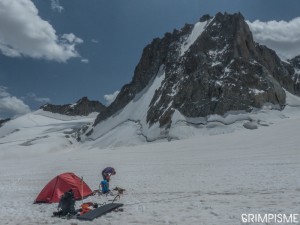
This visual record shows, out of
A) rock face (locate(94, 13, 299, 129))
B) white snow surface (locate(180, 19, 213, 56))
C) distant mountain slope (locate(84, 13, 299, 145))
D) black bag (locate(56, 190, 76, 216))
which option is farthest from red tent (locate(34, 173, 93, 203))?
white snow surface (locate(180, 19, 213, 56))

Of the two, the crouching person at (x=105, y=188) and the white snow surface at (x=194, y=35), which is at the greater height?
the white snow surface at (x=194, y=35)

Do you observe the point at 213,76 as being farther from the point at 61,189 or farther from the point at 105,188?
the point at 61,189

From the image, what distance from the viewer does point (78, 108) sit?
174 m

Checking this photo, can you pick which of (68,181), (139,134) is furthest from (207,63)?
(68,181)

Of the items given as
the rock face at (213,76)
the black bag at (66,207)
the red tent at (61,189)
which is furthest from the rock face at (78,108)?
the black bag at (66,207)

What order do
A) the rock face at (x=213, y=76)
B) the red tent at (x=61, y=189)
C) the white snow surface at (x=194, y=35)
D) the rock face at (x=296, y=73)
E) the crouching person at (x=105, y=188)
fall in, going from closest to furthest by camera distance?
1. the red tent at (x=61, y=189)
2. the crouching person at (x=105, y=188)
3. the rock face at (x=213, y=76)
4. the white snow surface at (x=194, y=35)
5. the rock face at (x=296, y=73)

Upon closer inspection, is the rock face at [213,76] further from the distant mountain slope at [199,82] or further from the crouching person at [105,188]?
the crouching person at [105,188]

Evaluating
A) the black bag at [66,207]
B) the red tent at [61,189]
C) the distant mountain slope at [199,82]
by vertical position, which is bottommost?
the black bag at [66,207]

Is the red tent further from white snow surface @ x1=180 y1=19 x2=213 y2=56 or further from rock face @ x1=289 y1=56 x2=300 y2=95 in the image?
rock face @ x1=289 y1=56 x2=300 y2=95

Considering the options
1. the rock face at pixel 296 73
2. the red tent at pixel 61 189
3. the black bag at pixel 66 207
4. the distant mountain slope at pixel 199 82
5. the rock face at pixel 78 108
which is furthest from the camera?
the rock face at pixel 78 108

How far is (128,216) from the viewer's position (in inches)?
382

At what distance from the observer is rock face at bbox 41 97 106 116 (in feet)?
557

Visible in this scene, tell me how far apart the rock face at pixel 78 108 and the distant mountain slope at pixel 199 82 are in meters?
81.2

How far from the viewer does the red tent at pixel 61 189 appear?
13213 millimetres
